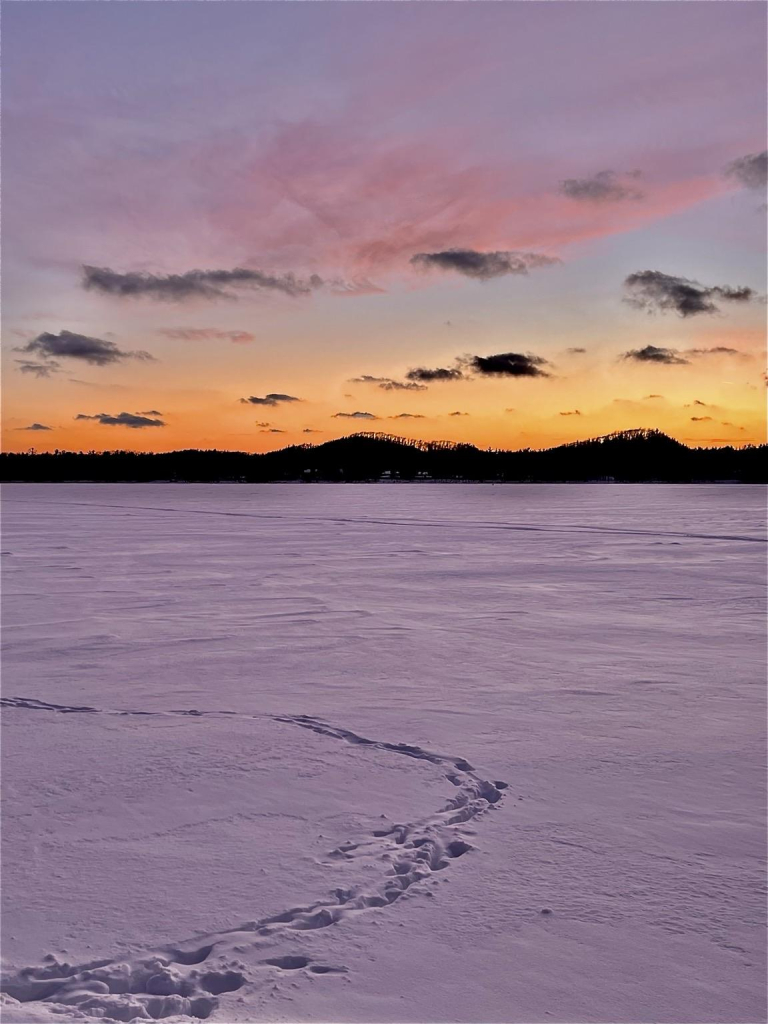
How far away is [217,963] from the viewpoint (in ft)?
8.21

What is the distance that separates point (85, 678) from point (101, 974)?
381 cm

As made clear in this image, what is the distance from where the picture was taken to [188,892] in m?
2.92

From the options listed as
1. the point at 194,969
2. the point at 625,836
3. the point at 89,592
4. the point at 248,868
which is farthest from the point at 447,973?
the point at 89,592

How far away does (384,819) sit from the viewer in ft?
11.6

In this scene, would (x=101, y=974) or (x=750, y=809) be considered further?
(x=750, y=809)

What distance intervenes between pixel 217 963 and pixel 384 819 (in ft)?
3.80

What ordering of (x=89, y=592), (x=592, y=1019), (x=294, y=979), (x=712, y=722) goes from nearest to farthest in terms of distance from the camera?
(x=592, y=1019)
(x=294, y=979)
(x=712, y=722)
(x=89, y=592)

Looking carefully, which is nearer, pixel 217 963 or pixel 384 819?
pixel 217 963

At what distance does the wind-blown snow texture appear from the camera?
2.43 metres

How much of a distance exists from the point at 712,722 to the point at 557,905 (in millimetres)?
2507

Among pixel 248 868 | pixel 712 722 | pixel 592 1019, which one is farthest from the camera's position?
pixel 712 722

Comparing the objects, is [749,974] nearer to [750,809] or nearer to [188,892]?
[750,809]

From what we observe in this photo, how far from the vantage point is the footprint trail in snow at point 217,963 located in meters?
2.34

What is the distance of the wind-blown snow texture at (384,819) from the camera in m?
2.43
